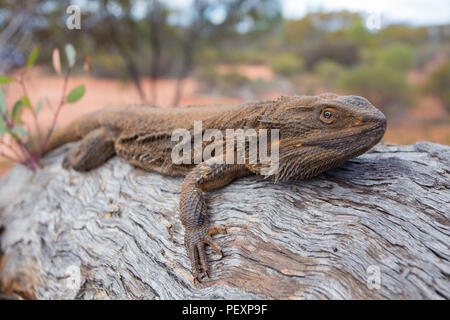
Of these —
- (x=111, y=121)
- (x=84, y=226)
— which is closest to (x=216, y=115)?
(x=111, y=121)

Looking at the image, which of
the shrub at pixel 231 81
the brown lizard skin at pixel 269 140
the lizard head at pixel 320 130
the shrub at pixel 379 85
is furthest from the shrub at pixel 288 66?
the lizard head at pixel 320 130

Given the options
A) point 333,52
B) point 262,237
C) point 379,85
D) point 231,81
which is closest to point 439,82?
point 379,85

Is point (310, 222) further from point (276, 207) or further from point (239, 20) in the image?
point (239, 20)

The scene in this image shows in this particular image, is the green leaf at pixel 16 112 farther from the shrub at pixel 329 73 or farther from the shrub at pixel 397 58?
the shrub at pixel 397 58

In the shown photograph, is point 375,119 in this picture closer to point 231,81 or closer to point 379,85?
point 379,85

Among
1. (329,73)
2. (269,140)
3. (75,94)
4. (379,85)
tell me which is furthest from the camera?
(329,73)

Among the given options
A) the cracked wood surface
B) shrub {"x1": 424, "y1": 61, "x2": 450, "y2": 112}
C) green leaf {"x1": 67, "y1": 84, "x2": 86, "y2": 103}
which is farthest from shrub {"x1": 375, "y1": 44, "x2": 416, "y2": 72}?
green leaf {"x1": 67, "y1": 84, "x2": 86, "y2": 103}
